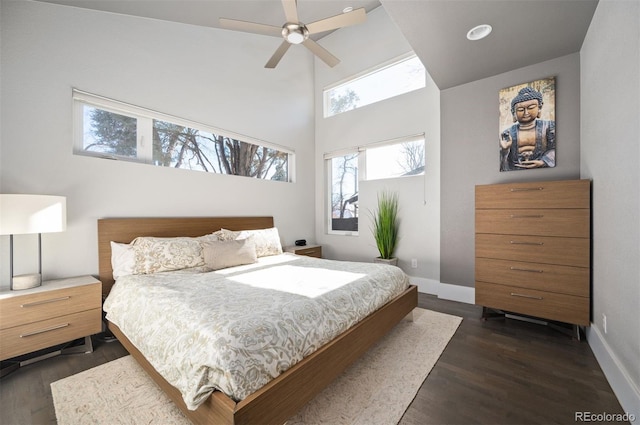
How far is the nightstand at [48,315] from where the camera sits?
5.64 feet

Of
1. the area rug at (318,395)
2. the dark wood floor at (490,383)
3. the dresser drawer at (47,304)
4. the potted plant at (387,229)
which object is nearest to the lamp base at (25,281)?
the dresser drawer at (47,304)

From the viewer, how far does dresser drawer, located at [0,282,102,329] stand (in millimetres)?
1719

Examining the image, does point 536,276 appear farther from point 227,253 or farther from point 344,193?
Answer: point 227,253

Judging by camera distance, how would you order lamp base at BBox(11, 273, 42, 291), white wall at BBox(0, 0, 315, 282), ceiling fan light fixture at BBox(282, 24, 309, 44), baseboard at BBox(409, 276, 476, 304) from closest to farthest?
lamp base at BBox(11, 273, 42, 291) → white wall at BBox(0, 0, 315, 282) → ceiling fan light fixture at BBox(282, 24, 309, 44) → baseboard at BBox(409, 276, 476, 304)

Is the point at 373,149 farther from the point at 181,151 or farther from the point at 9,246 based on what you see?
the point at 9,246

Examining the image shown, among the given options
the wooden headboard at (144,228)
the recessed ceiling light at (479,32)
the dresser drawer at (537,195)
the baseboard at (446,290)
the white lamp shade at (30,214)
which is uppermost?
the recessed ceiling light at (479,32)

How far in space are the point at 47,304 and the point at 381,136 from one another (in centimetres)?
403

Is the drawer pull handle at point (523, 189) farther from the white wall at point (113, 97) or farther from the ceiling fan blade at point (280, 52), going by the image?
the white wall at point (113, 97)

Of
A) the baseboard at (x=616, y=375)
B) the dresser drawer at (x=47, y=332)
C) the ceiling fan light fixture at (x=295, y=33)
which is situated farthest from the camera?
the ceiling fan light fixture at (x=295, y=33)

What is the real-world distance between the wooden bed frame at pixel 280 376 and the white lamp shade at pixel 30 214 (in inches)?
17.1

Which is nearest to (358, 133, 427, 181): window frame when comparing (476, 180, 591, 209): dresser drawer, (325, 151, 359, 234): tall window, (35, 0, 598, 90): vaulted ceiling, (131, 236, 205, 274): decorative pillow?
(325, 151, 359, 234): tall window

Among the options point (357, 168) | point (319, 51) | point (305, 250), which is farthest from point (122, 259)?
point (357, 168)

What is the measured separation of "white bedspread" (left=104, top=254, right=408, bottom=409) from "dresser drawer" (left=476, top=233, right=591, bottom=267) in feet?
3.25

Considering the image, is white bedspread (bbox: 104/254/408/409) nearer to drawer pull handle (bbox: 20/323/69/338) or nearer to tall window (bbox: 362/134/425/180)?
drawer pull handle (bbox: 20/323/69/338)
